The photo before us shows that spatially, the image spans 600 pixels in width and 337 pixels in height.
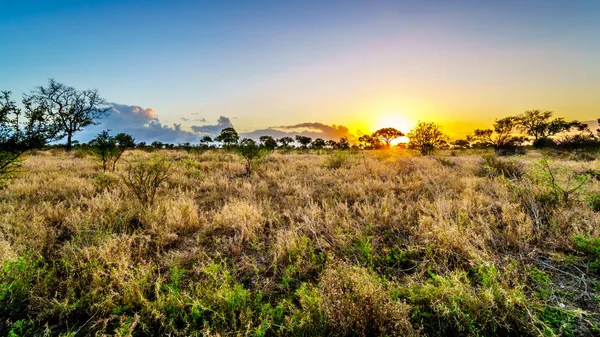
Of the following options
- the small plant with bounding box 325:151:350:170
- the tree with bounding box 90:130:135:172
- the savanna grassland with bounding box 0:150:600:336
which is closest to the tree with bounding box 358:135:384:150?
the small plant with bounding box 325:151:350:170

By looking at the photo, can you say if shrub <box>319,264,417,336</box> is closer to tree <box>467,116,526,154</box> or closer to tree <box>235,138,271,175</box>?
tree <box>235,138,271,175</box>

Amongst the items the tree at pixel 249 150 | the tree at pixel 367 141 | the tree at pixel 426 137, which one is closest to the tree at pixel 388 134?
the tree at pixel 367 141

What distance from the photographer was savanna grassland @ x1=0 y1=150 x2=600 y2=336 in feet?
8.19

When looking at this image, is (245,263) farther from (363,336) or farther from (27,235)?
(27,235)

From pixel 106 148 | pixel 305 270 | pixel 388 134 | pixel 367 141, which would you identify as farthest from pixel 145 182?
pixel 388 134

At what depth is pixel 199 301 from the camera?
280cm

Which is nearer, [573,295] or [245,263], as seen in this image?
[573,295]

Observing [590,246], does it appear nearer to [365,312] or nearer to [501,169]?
[365,312]

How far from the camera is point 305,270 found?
11.5 ft

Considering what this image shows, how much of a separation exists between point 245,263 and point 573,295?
13.5 ft

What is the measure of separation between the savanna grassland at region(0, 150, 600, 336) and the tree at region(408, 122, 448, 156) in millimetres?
16155

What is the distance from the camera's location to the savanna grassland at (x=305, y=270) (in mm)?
2496

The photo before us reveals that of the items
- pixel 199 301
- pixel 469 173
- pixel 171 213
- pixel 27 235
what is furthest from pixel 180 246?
pixel 469 173

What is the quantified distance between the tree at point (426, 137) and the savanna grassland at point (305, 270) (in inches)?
636
